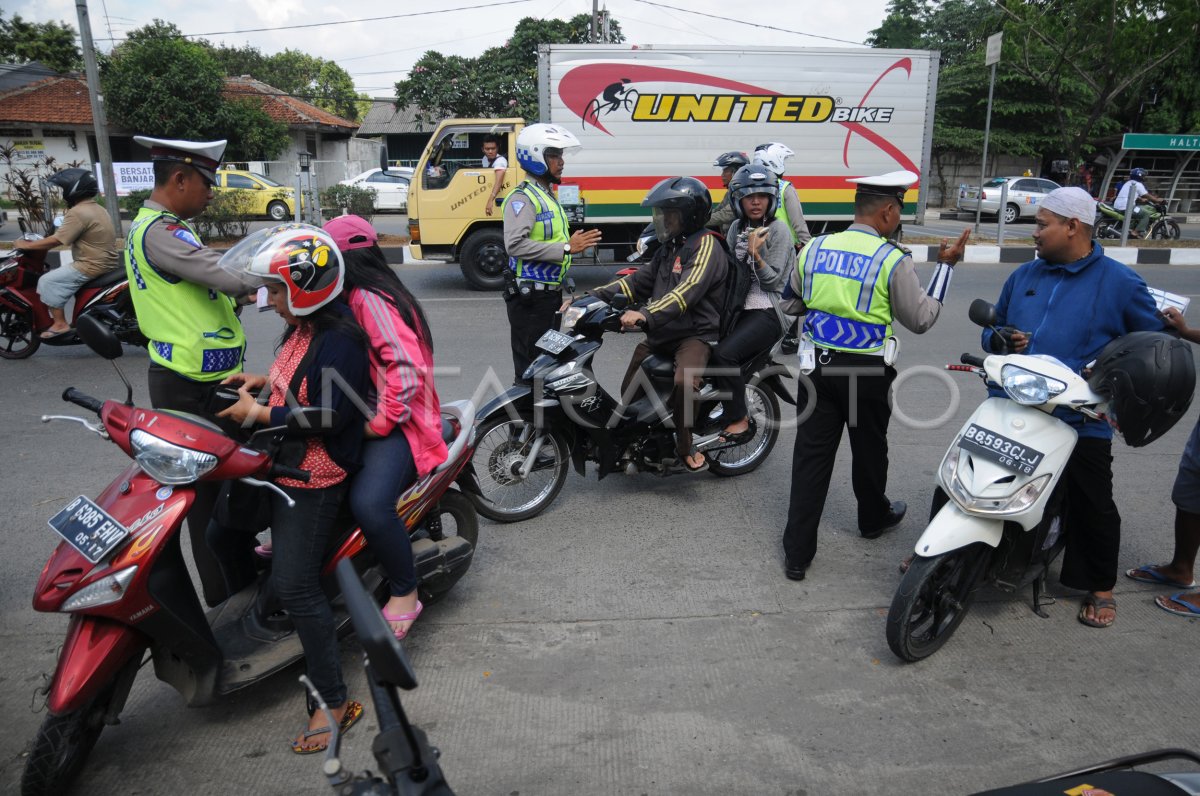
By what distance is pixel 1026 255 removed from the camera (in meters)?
15.0

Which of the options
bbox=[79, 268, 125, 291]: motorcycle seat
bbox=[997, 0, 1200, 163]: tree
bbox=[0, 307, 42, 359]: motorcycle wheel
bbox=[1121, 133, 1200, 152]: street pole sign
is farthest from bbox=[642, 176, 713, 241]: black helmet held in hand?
bbox=[997, 0, 1200, 163]: tree

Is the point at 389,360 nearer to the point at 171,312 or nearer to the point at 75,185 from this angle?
the point at 171,312

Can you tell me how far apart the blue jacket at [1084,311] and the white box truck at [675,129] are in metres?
8.55

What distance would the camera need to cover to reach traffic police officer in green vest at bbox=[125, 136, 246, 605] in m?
3.28

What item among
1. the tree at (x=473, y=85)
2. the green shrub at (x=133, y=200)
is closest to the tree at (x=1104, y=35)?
the tree at (x=473, y=85)

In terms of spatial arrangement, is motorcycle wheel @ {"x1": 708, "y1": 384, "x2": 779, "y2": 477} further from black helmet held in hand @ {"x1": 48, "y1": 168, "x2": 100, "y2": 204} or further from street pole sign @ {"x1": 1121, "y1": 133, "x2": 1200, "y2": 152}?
street pole sign @ {"x1": 1121, "y1": 133, "x2": 1200, "y2": 152}

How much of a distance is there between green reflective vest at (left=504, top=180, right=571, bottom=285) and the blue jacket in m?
2.67

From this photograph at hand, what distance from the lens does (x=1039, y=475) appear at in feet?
10.2

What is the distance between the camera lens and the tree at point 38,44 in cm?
3691

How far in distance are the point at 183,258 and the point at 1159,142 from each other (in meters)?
19.1

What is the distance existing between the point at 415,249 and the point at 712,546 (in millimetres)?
8836

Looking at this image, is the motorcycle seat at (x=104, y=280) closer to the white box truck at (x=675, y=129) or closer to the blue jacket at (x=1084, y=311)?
the white box truck at (x=675, y=129)

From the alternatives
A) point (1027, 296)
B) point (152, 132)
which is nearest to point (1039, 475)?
point (1027, 296)

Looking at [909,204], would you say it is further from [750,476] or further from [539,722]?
[539,722]
